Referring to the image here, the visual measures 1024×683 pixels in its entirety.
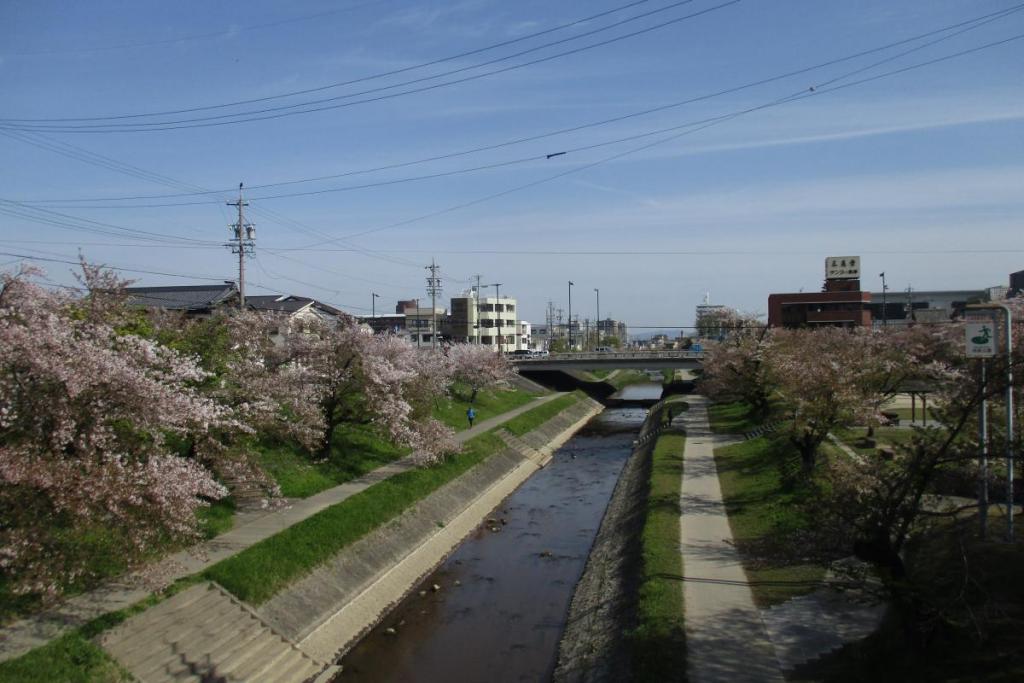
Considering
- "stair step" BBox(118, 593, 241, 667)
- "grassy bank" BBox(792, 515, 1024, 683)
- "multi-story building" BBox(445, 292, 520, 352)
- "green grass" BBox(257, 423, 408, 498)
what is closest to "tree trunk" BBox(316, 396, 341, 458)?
"green grass" BBox(257, 423, 408, 498)

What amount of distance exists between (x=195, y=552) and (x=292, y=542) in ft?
9.37

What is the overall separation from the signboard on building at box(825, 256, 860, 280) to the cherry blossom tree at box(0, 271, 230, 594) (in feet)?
254

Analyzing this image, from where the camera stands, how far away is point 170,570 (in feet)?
46.4

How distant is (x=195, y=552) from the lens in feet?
55.8

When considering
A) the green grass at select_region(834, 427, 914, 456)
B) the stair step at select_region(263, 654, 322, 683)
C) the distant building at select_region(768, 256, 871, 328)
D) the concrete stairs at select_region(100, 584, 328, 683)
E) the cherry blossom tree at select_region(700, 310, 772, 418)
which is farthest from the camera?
the distant building at select_region(768, 256, 871, 328)

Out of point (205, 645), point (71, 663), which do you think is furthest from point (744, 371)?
point (71, 663)

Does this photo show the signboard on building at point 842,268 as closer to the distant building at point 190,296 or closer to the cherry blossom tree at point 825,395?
the cherry blossom tree at point 825,395

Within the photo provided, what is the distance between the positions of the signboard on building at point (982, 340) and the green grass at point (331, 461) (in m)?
18.3

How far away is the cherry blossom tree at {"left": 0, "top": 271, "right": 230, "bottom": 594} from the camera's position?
468 inches

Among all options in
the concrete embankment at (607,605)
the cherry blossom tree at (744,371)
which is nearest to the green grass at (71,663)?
the concrete embankment at (607,605)

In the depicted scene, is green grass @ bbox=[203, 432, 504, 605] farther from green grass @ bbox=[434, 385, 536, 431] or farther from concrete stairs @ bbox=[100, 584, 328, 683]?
green grass @ bbox=[434, 385, 536, 431]

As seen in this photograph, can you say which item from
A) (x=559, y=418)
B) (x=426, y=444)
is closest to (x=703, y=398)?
(x=559, y=418)

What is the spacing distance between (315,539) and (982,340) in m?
15.9

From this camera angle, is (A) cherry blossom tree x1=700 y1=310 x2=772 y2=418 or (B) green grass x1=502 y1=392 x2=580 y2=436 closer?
(A) cherry blossom tree x1=700 y1=310 x2=772 y2=418
